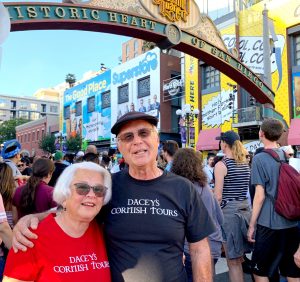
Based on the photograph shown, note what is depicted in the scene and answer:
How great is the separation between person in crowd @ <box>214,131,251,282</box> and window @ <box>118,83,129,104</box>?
28546 mm

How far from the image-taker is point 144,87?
3062 cm

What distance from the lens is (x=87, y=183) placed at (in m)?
1.95

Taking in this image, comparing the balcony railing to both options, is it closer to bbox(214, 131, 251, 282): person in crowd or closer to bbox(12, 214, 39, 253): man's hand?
bbox(214, 131, 251, 282): person in crowd

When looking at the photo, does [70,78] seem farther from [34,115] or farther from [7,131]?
[34,115]

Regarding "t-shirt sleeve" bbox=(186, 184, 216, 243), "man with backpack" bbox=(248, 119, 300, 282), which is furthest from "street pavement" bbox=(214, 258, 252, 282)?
"t-shirt sleeve" bbox=(186, 184, 216, 243)

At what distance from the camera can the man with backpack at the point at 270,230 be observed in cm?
335

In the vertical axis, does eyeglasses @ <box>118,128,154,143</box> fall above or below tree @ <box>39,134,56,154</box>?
below

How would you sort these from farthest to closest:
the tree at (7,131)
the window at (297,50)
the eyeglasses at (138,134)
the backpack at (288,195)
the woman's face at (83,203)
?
the tree at (7,131)
the window at (297,50)
the backpack at (288,195)
the eyeglasses at (138,134)
the woman's face at (83,203)

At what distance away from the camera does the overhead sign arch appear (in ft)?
21.7

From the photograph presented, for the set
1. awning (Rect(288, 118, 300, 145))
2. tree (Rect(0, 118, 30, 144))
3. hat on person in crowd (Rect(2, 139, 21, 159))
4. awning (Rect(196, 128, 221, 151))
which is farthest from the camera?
tree (Rect(0, 118, 30, 144))

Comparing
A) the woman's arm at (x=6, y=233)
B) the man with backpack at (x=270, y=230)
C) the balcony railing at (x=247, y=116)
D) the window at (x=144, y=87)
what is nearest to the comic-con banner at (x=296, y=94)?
the balcony railing at (x=247, y=116)

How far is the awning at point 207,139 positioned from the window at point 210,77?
3291 millimetres

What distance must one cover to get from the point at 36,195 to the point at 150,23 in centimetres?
570

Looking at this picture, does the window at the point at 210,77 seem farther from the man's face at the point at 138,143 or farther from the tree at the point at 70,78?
the tree at the point at 70,78
